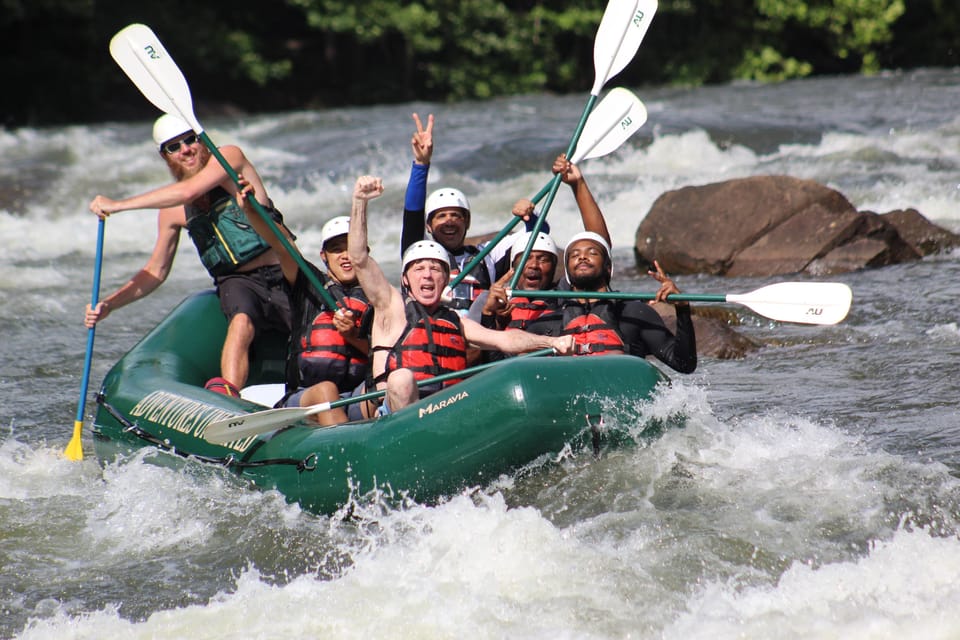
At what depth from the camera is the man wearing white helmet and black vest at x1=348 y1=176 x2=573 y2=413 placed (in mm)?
4156

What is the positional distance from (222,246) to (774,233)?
426 cm

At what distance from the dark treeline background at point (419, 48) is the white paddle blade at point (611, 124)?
14.4 metres

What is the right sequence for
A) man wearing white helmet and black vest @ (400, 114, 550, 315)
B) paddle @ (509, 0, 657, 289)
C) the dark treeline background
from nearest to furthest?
man wearing white helmet and black vest @ (400, 114, 550, 315)
paddle @ (509, 0, 657, 289)
the dark treeline background

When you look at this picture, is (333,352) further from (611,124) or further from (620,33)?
(620,33)

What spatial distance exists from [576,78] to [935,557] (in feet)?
62.5

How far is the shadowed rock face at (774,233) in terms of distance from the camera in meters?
7.80

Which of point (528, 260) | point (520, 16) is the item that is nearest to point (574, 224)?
point (528, 260)

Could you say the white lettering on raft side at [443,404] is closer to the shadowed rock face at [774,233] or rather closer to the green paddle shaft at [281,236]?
the green paddle shaft at [281,236]

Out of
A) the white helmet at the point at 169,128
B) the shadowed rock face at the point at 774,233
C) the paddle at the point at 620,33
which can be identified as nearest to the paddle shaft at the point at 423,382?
the white helmet at the point at 169,128

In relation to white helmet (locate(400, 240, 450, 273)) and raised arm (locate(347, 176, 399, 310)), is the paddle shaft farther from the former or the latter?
white helmet (locate(400, 240, 450, 273))

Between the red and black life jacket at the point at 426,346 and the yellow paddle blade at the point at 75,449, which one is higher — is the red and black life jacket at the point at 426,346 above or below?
above

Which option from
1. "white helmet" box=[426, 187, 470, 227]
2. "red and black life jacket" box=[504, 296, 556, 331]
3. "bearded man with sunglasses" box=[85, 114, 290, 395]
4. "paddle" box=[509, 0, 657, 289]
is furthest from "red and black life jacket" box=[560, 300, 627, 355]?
"paddle" box=[509, 0, 657, 289]

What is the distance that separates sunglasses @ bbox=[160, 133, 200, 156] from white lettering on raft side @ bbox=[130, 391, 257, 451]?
3.30 feet

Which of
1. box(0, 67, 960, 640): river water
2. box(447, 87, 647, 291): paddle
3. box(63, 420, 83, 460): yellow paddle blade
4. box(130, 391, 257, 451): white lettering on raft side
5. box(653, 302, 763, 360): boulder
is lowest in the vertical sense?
box(653, 302, 763, 360): boulder
